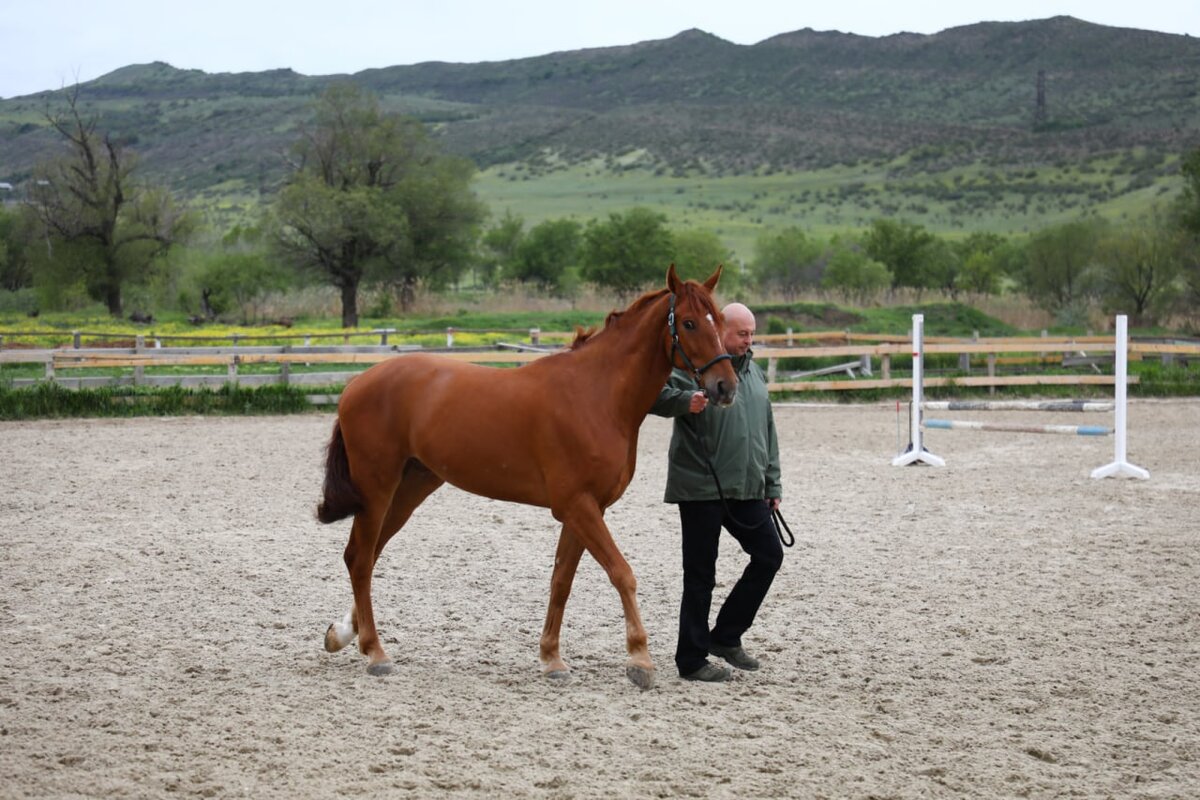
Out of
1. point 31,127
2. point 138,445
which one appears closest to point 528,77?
point 31,127

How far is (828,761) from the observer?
4352 millimetres

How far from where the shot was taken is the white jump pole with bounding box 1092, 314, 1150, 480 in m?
11.3

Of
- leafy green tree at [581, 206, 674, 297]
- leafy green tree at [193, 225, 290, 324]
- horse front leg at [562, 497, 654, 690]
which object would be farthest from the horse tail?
leafy green tree at [193, 225, 290, 324]

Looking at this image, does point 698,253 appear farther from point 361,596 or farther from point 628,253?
point 361,596

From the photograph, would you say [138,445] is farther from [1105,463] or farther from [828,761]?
[828,761]

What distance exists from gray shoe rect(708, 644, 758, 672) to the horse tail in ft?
5.93

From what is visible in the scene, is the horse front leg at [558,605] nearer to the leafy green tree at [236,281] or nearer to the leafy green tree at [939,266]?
the leafy green tree at [236,281]

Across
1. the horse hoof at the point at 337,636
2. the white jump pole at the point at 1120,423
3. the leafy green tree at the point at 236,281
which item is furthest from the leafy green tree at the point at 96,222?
the horse hoof at the point at 337,636

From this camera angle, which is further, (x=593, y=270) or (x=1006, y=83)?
(x=1006, y=83)

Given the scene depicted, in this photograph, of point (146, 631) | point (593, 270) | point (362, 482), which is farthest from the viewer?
point (593, 270)

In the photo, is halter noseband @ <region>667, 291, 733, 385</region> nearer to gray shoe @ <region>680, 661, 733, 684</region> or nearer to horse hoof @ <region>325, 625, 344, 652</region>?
gray shoe @ <region>680, 661, 733, 684</region>

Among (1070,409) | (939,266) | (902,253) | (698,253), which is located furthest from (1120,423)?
(939,266)

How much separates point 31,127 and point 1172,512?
128679 mm

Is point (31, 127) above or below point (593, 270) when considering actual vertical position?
above
